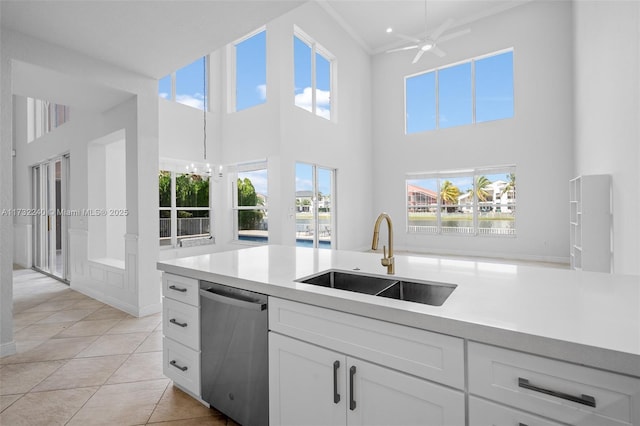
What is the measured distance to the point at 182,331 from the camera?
1.84 metres

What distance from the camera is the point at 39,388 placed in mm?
2104

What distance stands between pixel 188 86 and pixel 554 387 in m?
7.13

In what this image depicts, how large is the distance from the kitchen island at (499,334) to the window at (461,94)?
6919 mm

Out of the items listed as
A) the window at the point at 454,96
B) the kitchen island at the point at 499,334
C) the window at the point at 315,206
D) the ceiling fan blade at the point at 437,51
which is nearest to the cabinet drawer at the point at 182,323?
the kitchen island at the point at 499,334

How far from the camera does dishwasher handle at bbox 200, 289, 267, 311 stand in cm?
142

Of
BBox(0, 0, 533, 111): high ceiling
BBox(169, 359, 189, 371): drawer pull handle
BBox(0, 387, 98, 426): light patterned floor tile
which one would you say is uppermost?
BBox(0, 0, 533, 111): high ceiling

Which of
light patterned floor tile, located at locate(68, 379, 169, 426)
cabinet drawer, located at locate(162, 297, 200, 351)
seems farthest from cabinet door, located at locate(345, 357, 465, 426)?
light patterned floor tile, located at locate(68, 379, 169, 426)

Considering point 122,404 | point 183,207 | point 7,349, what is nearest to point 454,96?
point 183,207

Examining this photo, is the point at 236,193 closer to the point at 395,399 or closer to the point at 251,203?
the point at 251,203

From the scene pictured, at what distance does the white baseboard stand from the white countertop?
193cm

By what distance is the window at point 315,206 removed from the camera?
645 centimetres

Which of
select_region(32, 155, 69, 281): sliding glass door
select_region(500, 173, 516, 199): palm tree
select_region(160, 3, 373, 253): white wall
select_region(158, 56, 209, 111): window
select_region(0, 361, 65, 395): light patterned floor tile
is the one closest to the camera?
select_region(0, 361, 65, 395): light patterned floor tile

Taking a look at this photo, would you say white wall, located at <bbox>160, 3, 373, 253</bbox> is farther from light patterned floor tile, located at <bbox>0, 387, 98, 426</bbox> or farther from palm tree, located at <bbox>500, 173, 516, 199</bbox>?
light patterned floor tile, located at <bbox>0, 387, 98, 426</bbox>

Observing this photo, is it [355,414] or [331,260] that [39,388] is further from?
[355,414]
